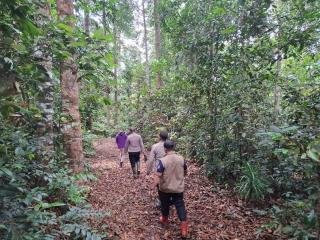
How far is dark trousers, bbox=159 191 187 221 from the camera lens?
6.57 metres

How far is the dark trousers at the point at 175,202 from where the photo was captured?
21.6ft

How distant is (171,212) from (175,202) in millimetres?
1359

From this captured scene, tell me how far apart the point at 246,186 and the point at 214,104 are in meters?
3.20

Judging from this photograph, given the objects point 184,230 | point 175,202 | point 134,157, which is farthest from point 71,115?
point 184,230

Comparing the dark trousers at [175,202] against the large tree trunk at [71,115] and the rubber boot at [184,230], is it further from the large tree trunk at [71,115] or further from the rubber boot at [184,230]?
the large tree trunk at [71,115]

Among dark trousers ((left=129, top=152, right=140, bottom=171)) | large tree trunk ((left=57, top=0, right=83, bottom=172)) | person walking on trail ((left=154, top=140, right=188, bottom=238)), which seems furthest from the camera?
dark trousers ((left=129, top=152, right=140, bottom=171))

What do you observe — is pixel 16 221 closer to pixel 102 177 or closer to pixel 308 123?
pixel 308 123

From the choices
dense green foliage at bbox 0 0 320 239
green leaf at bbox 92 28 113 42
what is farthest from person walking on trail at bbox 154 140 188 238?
green leaf at bbox 92 28 113 42

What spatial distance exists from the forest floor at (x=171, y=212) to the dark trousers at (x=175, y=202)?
41cm

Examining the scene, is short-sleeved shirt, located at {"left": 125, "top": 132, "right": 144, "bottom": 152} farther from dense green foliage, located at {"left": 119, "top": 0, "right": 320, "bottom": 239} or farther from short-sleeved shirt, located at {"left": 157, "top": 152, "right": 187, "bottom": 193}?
short-sleeved shirt, located at {"left": 157, "top": 152, "right": 187, "bottom": 193}

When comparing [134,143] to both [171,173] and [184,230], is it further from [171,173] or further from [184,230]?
[184,230]

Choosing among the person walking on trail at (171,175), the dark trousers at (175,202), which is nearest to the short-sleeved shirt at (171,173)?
the person walking on trail at (171,175)

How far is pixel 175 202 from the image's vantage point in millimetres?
6754

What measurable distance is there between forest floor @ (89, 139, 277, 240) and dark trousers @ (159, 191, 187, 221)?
41cm
